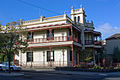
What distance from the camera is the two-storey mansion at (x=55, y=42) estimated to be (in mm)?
27531

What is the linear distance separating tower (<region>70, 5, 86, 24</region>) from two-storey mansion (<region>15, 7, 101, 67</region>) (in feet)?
2.47

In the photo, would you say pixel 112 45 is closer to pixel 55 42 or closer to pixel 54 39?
pixel 54 39

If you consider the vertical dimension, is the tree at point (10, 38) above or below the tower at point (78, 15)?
below

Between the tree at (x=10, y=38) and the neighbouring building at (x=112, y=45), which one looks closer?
the tree at (x=10, y=38)

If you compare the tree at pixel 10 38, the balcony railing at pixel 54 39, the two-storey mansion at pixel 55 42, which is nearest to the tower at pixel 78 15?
the two-storey mansion at pixel 55 42

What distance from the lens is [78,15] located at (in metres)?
34.1

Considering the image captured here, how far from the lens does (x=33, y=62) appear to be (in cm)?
2936

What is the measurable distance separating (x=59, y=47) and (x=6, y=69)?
10.1 metres

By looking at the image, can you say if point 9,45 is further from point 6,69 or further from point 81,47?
point 81,47

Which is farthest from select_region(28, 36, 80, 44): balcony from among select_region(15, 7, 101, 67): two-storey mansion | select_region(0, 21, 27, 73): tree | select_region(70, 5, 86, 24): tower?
select_region(0, 21, 27, 73): tree

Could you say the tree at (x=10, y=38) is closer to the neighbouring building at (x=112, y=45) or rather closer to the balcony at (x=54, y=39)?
the balcony at (x=54, y=39)

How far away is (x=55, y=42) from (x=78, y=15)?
963 centimetres

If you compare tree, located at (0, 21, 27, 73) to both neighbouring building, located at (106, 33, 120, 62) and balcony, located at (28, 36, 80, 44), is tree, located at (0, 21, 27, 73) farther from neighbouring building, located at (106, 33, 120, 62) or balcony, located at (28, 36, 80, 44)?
neighbouring building, located at (106, 33, 120, 62)

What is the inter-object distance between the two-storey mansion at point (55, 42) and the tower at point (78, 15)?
29.6 inches
